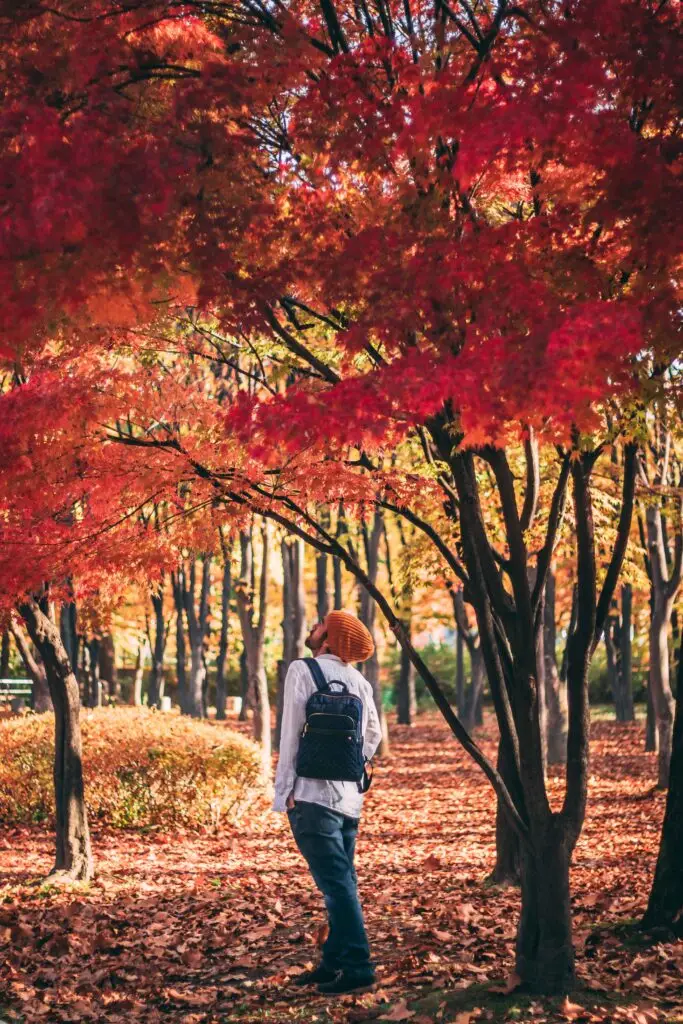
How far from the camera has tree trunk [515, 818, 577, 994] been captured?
18.8 feet

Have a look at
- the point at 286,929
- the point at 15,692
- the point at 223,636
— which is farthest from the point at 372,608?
the point at 286,929

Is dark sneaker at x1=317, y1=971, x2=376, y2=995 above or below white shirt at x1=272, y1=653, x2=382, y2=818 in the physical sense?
below

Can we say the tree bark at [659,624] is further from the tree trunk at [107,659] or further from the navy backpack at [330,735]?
the tree trunk at [107,659]

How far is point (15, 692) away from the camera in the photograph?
24.1 meters

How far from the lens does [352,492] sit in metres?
7.36

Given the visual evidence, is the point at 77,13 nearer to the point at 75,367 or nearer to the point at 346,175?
the point at 346,175

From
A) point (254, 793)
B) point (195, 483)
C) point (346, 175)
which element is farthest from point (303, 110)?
point (254, 793)

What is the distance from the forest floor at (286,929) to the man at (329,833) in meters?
0.16

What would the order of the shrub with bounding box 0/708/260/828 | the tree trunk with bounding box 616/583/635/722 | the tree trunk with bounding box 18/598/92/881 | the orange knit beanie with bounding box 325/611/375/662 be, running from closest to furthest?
the orange knit beanie with bounding box 325/611/375/662, the tree trunk with bounding box 18/598/92/881, the shrub with bounding box 0/708/260/828, the tree trunk with bounding box 616/583/635/722

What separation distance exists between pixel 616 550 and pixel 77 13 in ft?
13.5

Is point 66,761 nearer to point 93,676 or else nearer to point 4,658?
point 4,658

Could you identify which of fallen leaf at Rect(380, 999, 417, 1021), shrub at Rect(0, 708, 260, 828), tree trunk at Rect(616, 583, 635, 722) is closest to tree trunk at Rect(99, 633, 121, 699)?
tree trunk at Rect(616, 583, 635, 722)

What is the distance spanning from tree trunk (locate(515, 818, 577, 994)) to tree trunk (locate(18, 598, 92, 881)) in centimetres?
559

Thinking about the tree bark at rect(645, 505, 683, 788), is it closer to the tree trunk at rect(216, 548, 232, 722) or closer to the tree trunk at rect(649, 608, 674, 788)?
the tree trunk at rect(649, 608, 674, 788)
